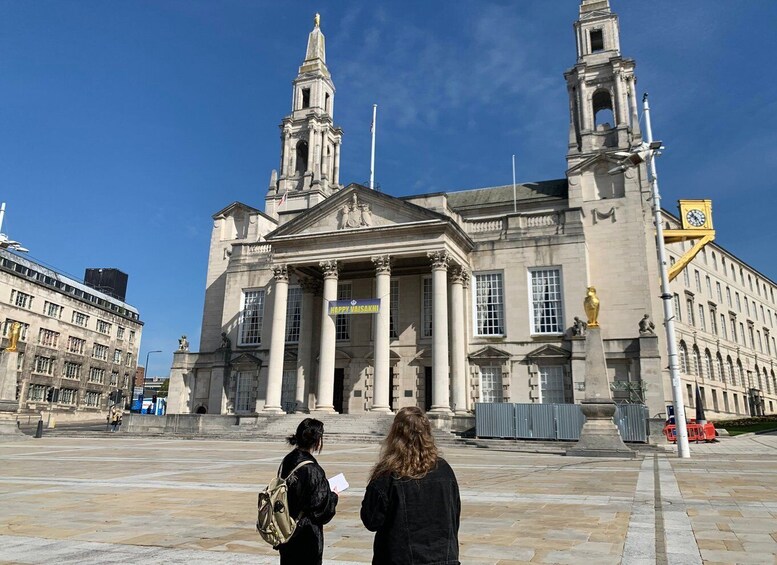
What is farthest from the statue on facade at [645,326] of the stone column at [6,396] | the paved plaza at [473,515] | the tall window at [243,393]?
the stone column at [6,396]

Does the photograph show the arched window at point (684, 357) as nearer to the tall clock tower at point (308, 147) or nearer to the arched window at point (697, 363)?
the arched window at point (697, 363)

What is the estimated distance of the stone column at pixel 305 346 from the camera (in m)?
35.4

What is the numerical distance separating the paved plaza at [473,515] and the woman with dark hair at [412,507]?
274 cm

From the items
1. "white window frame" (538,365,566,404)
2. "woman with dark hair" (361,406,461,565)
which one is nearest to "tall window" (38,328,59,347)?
"white window frame" (538,365,566,404)

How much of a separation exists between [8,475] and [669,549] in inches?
569

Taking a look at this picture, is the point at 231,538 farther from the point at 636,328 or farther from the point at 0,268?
the point at 0,268

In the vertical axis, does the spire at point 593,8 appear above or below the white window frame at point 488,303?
above

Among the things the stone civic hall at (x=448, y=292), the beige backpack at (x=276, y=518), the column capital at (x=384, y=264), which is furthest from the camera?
the column capital at (x=384, y=264)

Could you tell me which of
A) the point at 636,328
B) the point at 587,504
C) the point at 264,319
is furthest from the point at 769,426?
the point at 587,504

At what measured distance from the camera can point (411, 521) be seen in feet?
11.0

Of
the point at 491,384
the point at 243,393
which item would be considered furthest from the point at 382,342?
the point at 243,393

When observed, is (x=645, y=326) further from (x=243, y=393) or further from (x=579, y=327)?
(x=243, y=393)

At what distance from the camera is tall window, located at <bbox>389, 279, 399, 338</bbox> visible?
120ft

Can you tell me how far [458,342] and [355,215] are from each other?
9731 mm
